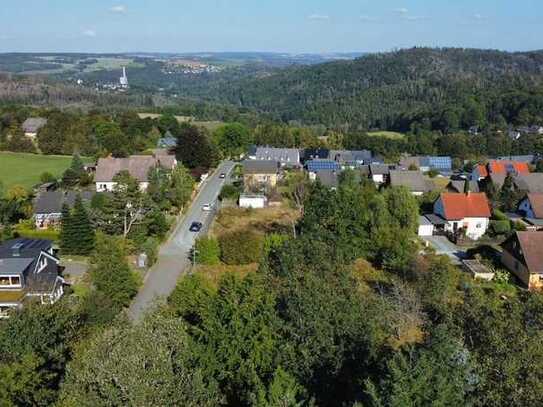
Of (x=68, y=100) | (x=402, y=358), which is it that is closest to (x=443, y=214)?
(x=402, y=358)

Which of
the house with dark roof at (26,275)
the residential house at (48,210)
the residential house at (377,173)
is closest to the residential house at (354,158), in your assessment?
the residential house at (377,173)

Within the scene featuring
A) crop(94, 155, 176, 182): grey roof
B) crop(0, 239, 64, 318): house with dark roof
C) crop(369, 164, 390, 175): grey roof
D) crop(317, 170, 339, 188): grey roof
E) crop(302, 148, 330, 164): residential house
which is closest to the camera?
crop(0, 239, 64, 318): house with dark roof

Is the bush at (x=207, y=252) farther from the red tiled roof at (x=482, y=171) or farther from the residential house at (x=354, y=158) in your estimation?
the red tiled roof at (x=482, y=171)

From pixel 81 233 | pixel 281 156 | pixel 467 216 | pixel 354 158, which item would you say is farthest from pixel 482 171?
pixel 81 233

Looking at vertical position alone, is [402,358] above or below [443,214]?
above

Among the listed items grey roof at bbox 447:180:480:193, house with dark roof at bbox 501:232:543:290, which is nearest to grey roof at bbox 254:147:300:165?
grey roof at bbox 447:180:480:193

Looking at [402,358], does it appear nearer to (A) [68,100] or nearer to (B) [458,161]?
(B) [458,161]

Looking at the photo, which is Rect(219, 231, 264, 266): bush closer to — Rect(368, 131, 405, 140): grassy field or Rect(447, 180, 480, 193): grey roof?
Rect(447, 180, 480, 193): grey roof
